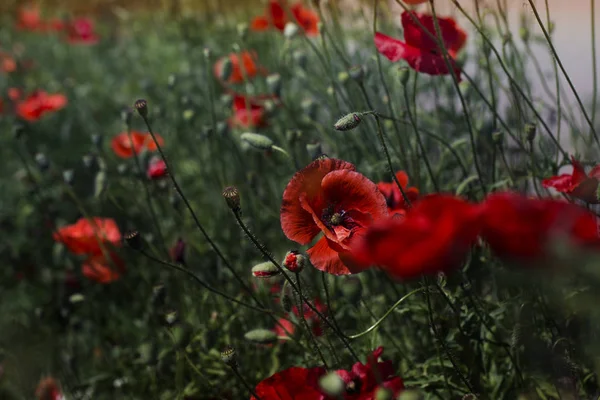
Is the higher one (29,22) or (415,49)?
(415,49)

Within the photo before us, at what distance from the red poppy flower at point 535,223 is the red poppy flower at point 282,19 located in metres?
1.63

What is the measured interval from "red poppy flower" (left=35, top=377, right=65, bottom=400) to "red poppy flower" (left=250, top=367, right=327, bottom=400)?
0.95 meters

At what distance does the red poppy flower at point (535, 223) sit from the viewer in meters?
0.63

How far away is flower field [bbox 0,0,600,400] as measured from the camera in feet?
3.31

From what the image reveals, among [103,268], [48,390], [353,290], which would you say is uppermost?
[353,290]

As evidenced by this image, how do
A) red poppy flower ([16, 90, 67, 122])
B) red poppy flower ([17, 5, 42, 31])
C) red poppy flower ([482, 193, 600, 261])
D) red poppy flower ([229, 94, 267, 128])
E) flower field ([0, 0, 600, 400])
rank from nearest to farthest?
red poppy flower ([482, 193, 600, 261]) → flower field ([0, 0, 600, 400]) → red poppy flower ([229, 94, 267, 128]) → red poppy flower ([16, 90, 67, 122]) → red poppy flower ([17, 5, 42, 31])

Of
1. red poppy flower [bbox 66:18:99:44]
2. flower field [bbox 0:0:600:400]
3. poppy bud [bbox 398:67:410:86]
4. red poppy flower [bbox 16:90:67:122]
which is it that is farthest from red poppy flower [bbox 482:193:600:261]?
red poppy flower [bbox 66:18:99:44]

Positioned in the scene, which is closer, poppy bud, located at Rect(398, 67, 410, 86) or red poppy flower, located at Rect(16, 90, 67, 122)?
poppy bud, located at Rect(398, 67, 410, 86)

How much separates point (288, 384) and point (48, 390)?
3.26ft

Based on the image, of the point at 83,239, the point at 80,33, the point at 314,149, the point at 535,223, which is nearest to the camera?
the point at 535,223

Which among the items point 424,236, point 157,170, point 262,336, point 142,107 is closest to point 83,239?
point 157,170

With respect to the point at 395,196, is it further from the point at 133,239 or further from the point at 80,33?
the point at 80,33

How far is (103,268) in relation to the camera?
201 cm

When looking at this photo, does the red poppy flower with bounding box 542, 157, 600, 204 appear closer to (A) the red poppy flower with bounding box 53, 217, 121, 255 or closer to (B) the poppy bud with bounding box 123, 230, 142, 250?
(B) the poppy bud with bounding box 123, 230, 142, 250
